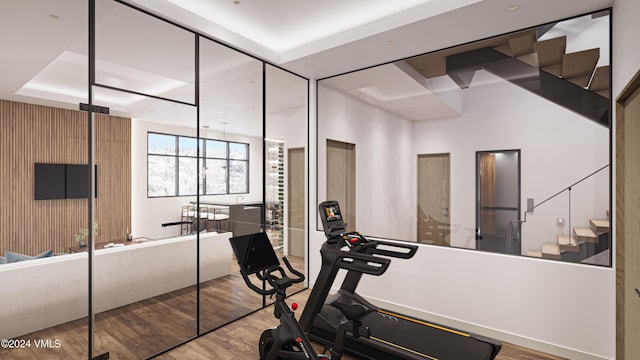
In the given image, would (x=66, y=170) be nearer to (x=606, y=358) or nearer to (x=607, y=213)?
(x=607, y=213)

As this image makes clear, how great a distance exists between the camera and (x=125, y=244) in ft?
9.02

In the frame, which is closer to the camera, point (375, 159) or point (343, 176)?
point (375, 159)

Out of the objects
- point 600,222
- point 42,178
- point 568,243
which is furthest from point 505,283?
point 42,178

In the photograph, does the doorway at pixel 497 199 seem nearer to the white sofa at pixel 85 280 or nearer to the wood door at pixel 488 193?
the wood door at pixel 488 193

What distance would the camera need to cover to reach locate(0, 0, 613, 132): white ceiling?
2.42 metres

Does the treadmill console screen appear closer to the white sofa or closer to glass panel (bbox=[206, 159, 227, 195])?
glass panel (bbox=[206, 159, 227, 195])

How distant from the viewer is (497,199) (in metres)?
3.32

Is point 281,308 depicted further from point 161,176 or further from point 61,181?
point 61,181

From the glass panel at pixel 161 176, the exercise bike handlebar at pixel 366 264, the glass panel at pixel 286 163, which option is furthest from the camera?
the glass panel at pixel 286 163

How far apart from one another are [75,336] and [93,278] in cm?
46

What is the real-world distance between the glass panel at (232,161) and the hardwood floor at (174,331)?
0.02 m

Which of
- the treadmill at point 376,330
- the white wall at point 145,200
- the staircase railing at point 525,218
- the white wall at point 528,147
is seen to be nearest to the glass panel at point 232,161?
the white wall at point 145,200

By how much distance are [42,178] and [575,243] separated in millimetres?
4358

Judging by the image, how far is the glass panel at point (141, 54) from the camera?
2.60 m
